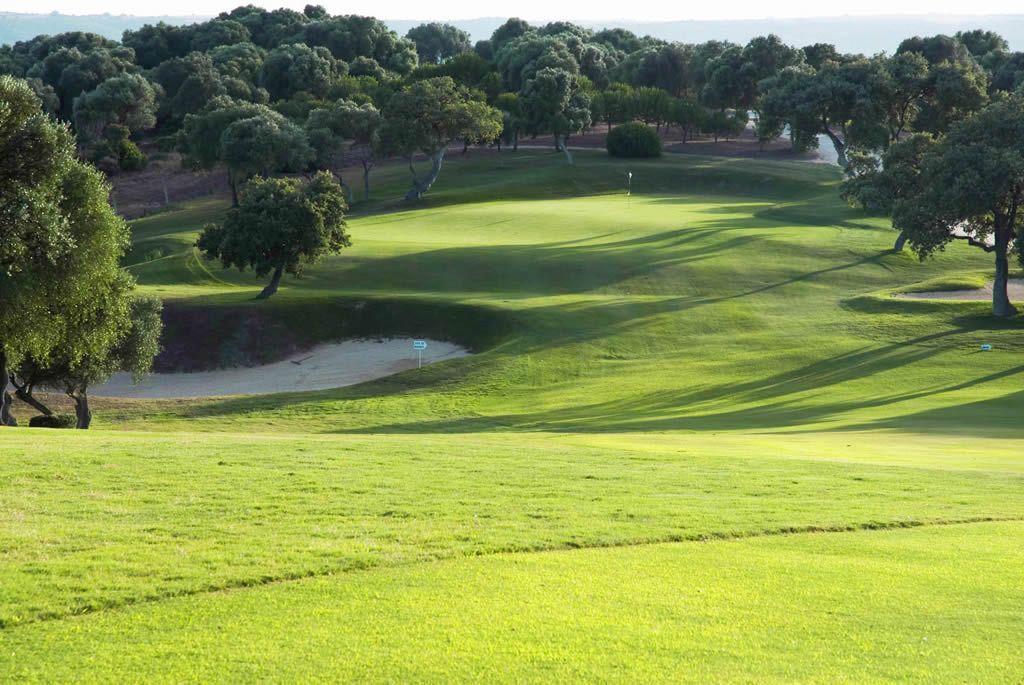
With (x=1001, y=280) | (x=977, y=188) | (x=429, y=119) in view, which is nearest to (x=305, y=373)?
(x=977, y=188)

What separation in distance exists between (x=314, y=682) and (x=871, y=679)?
5.01 meters

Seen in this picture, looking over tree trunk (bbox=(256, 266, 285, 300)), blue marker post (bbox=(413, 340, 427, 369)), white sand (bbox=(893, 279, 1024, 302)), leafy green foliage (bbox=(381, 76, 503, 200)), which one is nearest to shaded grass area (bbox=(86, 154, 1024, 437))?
blue marker post (bbox=(413, 340, 427, 369))

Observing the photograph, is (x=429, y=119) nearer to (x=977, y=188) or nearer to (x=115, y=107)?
(x=977, y=188)

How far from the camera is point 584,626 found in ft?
38.1

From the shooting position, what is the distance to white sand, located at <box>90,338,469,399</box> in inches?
1992

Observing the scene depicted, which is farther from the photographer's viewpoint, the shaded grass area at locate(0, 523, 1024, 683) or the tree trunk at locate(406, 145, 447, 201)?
the tree trunk at locate(406, 145, 447, 201)

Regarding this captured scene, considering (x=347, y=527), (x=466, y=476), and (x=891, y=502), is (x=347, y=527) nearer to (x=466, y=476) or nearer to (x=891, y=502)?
(x=466, y=476)

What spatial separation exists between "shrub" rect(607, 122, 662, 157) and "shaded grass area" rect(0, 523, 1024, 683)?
109 meters

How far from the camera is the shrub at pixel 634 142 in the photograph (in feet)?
397

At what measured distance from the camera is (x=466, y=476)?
20.6 meters

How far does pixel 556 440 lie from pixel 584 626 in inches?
806

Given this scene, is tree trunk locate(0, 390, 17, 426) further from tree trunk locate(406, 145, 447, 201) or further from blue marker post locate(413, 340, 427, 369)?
tree trunk locate(406, 145, 447, 201)

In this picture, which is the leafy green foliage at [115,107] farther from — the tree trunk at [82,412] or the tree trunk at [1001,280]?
the tree trunk at [1001,280]

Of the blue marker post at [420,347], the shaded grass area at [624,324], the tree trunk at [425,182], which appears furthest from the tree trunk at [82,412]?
the tree trunk at [425,182]
